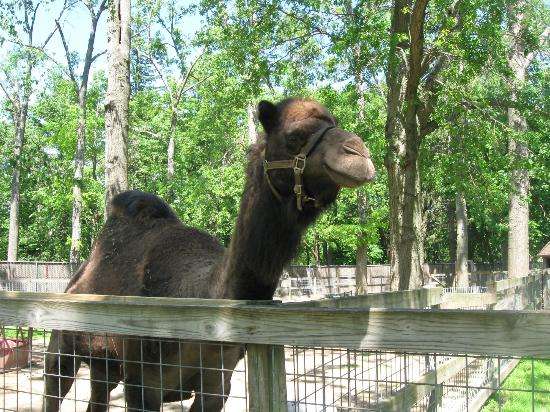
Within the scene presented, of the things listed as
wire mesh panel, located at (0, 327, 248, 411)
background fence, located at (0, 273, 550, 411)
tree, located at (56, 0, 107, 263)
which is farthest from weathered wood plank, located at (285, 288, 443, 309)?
tree, located at (56, 0, 107, 263)

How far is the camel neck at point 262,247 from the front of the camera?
3.71 meters

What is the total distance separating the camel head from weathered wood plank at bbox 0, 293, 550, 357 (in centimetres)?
111

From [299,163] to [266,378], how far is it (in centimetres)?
159

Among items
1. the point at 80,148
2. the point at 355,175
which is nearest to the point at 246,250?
the point at 355,175

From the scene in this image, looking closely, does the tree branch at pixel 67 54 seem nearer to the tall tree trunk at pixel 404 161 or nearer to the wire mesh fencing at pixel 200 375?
the tall tree trunk at pixel 404 161

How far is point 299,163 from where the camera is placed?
3695mm

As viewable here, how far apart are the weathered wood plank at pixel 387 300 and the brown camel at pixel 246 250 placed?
582 millimetres

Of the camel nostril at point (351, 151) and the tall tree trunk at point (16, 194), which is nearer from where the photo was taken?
the camel nostril at point (351, 151)

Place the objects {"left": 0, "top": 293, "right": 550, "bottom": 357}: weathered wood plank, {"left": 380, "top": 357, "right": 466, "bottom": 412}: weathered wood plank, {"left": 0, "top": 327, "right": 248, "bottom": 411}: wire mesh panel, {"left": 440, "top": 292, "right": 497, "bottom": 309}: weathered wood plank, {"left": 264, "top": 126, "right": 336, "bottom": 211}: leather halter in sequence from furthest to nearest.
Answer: {"left": 440, "top": 292, "right": 497, "bottom": 309}: weathered wood plank < {"left": 264, "top": 126, "right": 336, "bottom": 211}: leather halter < {"left": 0, "top": 327, "right": 248, "bottom": 411}: wire mesh panel < {"left": 380, "top": 357, "right": 466, "bottom": 412}: weathered wood plank < {"left": 0, "top": 293, "right": 550, "bottom": 357}: weathered wood plank

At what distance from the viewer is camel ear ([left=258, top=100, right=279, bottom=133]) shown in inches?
161

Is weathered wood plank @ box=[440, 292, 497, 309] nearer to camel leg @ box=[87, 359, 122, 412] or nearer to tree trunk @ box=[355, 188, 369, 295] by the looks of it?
camel leg @ box=[87, 359, 122, 412]

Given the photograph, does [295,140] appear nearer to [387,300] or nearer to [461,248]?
[387,300]

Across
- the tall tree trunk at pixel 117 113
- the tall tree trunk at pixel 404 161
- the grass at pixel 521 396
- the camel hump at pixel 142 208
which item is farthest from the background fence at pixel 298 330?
the tall tree trunk at pixel 404 161

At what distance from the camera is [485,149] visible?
11375 mm
